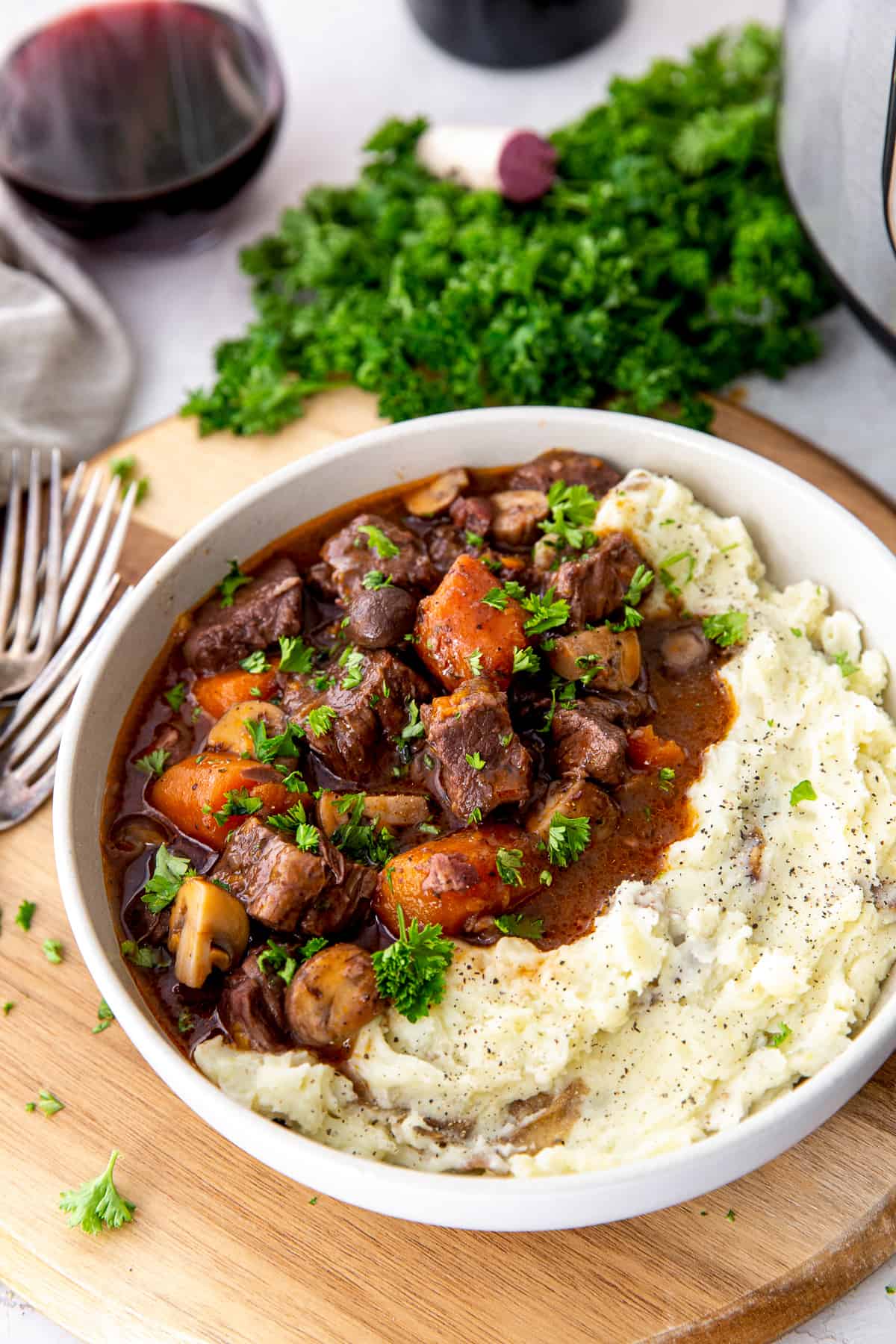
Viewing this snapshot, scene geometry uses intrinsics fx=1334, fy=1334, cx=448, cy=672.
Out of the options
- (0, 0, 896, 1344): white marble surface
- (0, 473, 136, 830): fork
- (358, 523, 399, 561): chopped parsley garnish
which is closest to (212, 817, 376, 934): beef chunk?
(0, 473, 136, 830): fork

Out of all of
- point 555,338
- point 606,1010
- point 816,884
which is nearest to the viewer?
point 606,1010

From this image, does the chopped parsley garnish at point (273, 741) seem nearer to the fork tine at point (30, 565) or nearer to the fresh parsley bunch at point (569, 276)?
the fork tine at point (30, 565)

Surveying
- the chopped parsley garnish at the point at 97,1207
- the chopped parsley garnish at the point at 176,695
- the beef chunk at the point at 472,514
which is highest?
the beef chunk at the point at 472,514

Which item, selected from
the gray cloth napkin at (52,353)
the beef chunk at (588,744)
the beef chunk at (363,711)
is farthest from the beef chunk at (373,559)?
the gray cloth napkin at (52,353)

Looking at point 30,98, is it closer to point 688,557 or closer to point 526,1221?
point 688,557

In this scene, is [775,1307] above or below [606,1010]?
below

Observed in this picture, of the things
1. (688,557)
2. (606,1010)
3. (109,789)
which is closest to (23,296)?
(109,789)

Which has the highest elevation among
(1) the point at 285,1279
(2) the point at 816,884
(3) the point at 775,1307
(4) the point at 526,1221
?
(2) the point at 816,884

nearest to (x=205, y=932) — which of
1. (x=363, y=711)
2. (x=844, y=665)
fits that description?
(x=363, y=711)
